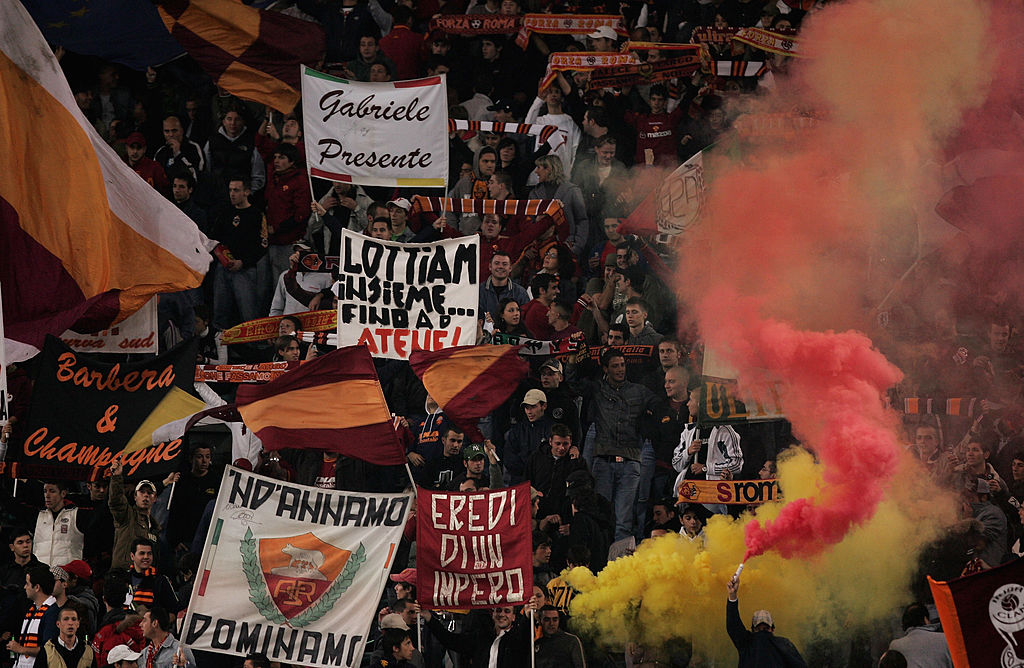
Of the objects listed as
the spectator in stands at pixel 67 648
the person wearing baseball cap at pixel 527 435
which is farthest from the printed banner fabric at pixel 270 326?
the spectator in stands at pixel 67 648

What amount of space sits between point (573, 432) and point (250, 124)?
5718 millimetres

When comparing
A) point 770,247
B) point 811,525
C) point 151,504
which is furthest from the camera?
point 770,247

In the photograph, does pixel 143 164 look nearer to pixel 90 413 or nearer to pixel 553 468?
pixel 90 413

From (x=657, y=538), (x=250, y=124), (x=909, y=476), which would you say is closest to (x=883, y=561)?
(x=909, y=476)

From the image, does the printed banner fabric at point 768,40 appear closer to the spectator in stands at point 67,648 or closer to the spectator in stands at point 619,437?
the spectator in stands at point 619,437

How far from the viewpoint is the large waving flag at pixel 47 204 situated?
12.1 meters

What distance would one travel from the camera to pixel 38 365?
12023 millimetres

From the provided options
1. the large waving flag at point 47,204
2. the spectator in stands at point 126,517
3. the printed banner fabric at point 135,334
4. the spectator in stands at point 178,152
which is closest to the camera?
the spectator in stands at point 126,517

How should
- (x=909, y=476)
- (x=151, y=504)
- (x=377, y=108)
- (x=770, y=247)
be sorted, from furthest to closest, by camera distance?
(x=377, y=108) < (x=770, y=247) < (x=151, y=504) < (x=909, y=476)

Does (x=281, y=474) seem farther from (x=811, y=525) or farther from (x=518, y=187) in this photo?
(x=518, y=187)

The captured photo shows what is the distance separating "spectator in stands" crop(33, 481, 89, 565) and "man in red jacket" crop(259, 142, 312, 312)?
3109 mm

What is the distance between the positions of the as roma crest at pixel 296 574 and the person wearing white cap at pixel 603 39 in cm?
750

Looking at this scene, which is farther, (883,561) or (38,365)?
(38,365)

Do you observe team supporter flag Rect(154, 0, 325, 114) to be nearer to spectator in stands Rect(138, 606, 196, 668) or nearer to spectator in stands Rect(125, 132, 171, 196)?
spectator in stands Rect(125, 132, 171, 196)
